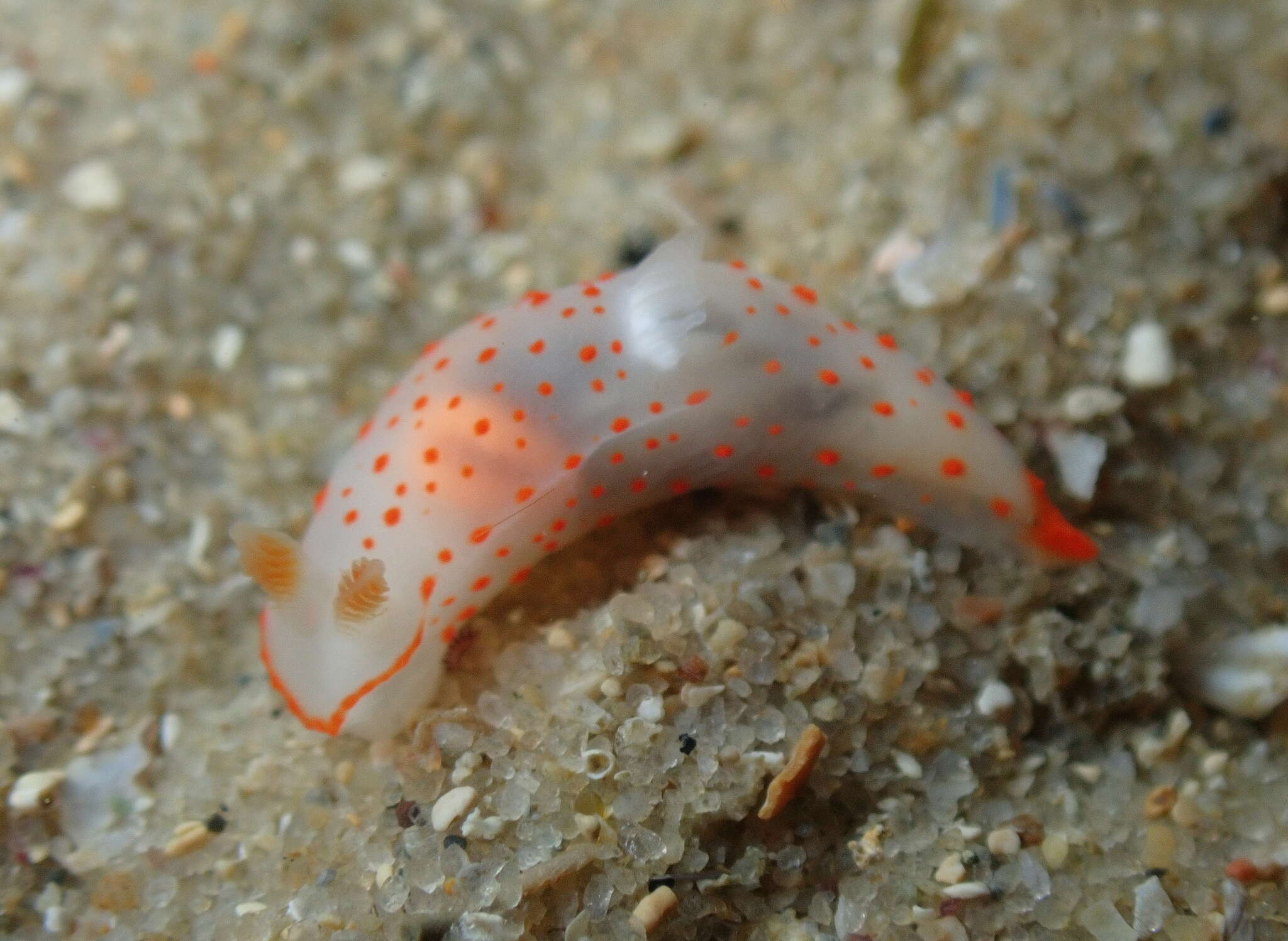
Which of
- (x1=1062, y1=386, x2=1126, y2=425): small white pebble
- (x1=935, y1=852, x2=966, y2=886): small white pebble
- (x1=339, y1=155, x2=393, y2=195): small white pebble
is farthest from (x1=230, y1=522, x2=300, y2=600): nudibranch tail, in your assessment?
(x1=1062, y1=386, x2=1126, y2=425): small white pebble

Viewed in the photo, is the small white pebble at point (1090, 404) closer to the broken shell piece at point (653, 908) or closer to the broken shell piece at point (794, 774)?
the broken shell piece at point (794, 774)

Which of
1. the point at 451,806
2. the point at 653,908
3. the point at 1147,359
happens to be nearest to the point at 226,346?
the point at 451,806

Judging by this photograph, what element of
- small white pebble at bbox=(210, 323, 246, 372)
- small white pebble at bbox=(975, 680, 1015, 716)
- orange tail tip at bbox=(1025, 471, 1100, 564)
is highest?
small white pebble at bbox=(210, 323, 246, 372)

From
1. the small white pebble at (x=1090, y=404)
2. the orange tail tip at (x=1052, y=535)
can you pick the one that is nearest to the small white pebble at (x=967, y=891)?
the orange tail tip at (x=1052, y=535)

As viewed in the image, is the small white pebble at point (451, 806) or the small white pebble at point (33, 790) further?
the small white pebble at point (33, 790)

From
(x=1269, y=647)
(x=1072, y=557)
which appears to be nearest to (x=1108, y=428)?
(x=1072, y=557)

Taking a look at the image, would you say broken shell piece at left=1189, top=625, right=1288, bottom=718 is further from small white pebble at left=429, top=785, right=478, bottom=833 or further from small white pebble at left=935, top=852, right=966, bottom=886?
small white pebble at left=429, top=785, right=478, bottom=833

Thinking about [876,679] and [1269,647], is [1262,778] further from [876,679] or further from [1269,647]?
[876,679]
